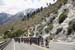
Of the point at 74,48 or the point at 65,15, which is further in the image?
the point at 65,15

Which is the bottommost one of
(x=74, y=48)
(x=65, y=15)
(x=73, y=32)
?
(x=74, y=48)

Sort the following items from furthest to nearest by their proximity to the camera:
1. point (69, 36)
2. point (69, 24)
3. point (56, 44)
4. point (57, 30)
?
point (57, 30), point (69, 24), point (69, 36), point (56, 44)

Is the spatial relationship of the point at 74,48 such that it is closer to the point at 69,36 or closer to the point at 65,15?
the point at 69,36

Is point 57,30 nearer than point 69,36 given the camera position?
No

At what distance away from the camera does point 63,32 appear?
61062mm

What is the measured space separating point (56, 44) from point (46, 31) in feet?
195

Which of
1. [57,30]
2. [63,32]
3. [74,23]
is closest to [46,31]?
[57,30]

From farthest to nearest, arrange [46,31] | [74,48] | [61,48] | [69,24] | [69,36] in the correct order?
[46,31]
[69,24]
[69,36]
[61,48]
[74,48]

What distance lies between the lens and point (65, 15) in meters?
74.5

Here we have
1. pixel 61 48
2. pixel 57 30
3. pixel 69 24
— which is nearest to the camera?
pixel 61 48

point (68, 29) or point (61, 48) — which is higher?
point (68, 29)

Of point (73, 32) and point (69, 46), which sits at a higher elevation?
point (73, 32)

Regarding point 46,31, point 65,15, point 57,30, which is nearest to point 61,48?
point 57,30

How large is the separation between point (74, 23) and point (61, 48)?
37.6 m
